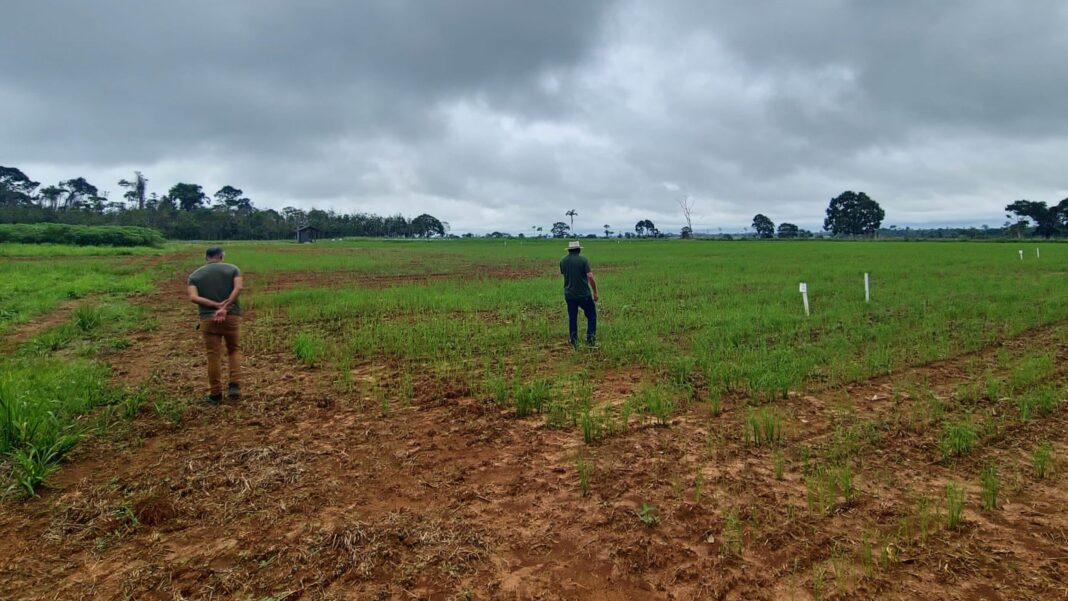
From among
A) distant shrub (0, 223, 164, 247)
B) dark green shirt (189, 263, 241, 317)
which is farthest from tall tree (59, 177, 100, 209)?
dark green shirt (189, 263, 241, 317)

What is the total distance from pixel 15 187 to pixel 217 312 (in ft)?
450

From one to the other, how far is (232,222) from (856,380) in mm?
94718

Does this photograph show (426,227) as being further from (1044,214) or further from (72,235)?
(1044,214)

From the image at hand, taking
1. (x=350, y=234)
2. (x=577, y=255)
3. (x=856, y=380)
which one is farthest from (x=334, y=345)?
(x=350, y=234)

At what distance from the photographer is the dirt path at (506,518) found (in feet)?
9.19

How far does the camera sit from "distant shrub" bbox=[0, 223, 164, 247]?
44781 mm

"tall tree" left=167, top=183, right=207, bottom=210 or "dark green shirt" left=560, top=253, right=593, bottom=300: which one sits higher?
"tall tree" left=167, top=183, right=207, bottom=210

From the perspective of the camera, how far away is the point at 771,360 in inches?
282

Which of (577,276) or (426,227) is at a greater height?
(426,227)

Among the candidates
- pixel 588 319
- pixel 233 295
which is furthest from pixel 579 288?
pixel 233 295

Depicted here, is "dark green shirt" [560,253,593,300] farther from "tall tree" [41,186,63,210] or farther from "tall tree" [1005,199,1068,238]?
"tall tree" [41,186,63,210]

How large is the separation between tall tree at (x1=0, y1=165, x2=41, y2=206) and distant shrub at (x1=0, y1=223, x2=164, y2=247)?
70305 millimetres

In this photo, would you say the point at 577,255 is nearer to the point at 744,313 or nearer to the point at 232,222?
the point at 744,313

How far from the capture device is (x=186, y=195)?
10606 centimetres
